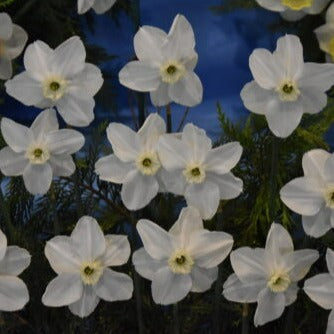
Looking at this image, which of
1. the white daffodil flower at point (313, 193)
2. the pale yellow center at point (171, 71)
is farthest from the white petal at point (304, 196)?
the pale yellow center at point (171, 71)

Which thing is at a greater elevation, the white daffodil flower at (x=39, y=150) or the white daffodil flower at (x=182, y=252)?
the white daffodil flower at (x=39, y=150)

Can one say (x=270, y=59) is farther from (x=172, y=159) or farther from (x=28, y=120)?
(x=28, y=120)

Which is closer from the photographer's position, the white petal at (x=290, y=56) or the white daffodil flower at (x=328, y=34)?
the white petal at (x=290, y=56)

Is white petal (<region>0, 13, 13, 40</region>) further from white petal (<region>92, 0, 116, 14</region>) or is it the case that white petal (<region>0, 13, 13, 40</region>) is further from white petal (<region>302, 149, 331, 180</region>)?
white petal (<region>302, 149, 331, 180</region>)

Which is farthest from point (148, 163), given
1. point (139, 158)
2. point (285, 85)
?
point (285, 85)

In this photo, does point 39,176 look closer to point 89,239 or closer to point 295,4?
point 89,239

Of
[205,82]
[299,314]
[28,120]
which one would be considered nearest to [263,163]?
[299,314]

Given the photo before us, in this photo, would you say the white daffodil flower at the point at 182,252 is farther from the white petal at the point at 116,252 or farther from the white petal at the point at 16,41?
the white petal at the point at 16,41

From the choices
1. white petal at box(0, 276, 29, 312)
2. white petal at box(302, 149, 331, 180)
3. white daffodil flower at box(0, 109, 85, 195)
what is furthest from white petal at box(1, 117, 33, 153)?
white petal at box(302, 149, 331, 180)
